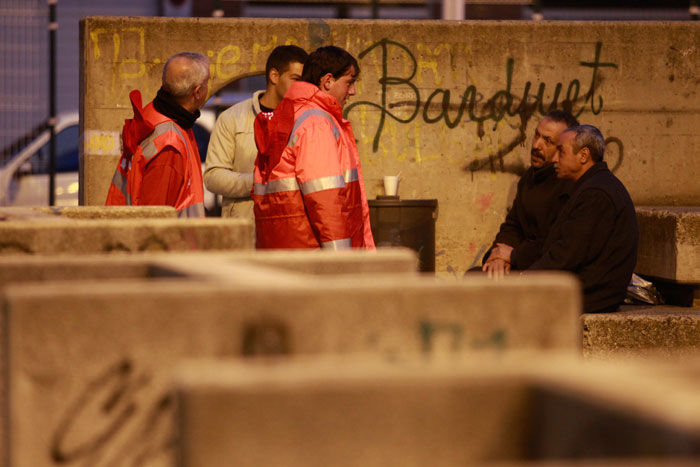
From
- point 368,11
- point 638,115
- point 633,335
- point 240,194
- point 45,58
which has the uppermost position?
point 368,11

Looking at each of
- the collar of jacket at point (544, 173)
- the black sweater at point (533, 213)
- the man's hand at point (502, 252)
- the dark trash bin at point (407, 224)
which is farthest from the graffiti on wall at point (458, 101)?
the man's hand at point (502, 252)

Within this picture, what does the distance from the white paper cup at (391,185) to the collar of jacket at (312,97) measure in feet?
10.4

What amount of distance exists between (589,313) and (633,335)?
275 mm

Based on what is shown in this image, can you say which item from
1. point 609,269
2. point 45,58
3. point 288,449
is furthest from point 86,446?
point 45,58

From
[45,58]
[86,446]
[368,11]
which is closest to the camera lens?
[86,446]

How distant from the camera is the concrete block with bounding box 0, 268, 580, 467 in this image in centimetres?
192

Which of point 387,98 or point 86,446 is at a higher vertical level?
point 387,98

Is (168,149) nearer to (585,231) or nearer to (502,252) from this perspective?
(585,231)

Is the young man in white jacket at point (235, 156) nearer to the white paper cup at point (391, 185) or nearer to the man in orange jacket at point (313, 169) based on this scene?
the man in orange jacket at point (313, 169)

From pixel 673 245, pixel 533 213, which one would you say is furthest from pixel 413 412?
pixel 673 245

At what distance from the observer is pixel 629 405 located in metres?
1.42

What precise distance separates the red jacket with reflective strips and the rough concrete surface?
277cm

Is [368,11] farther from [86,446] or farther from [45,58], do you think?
[86,446]

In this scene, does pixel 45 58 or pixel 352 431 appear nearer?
pixel 352 431
